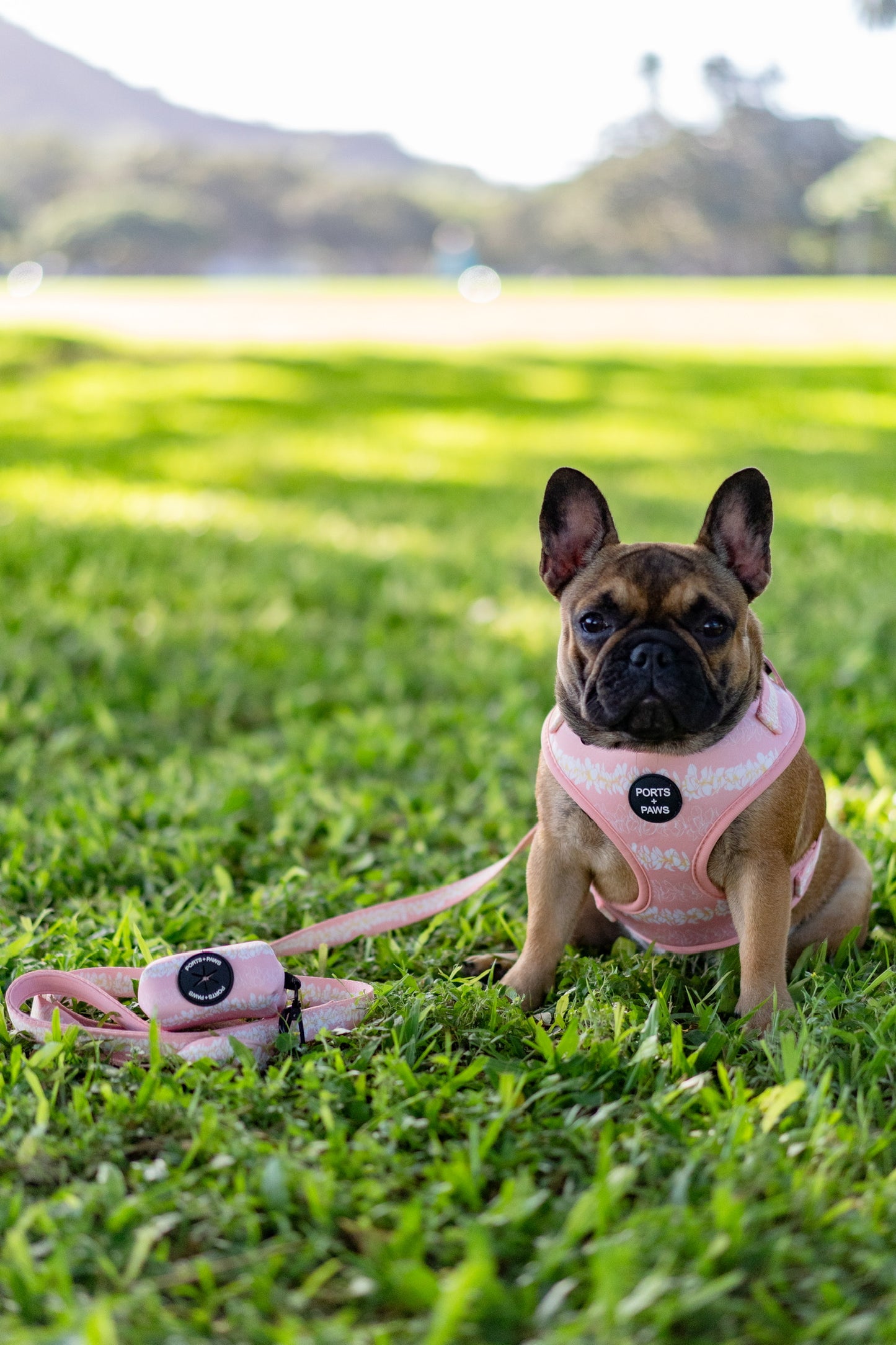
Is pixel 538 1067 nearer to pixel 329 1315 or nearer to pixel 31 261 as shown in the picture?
pixel 329 1315

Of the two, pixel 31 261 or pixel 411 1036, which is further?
pixel 31 261

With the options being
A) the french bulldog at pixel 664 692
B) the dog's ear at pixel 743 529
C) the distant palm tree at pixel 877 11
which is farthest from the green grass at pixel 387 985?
the distant palm tree at pixel 877 11

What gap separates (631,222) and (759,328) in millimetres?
57457

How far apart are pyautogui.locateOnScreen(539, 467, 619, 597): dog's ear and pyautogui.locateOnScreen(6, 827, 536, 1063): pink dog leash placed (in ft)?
3.80

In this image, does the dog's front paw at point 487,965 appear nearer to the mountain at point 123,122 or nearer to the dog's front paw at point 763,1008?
the dog's front paw at point 763,1008

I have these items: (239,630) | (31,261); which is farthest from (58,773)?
(31,261)

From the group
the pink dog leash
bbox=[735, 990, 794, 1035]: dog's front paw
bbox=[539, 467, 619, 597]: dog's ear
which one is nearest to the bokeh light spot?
bbox=[539, 467, 619, 597]: dog's ear

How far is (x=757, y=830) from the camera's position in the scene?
2.82m

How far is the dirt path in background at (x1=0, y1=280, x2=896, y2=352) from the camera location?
84.6 ft

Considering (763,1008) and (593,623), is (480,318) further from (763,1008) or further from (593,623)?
(763,1008)

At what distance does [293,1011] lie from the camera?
9.63ft

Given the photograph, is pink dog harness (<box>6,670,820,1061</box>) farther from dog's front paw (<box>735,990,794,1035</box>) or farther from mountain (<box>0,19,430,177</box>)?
mountain (<box>0,19,430,177</box>)

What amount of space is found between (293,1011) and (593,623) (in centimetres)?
118

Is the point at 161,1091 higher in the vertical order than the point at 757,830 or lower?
lower
